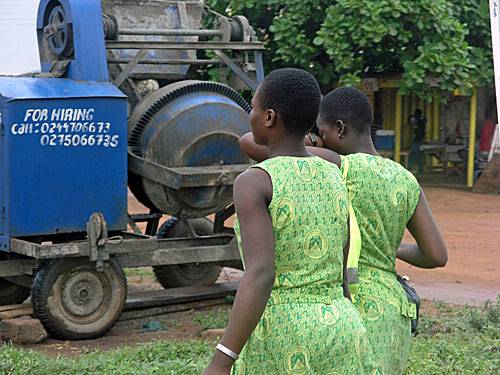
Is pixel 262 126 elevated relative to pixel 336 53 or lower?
lower

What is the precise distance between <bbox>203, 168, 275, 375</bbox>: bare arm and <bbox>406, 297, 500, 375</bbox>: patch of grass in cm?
299

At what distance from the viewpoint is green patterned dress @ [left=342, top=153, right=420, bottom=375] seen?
9.47 feet

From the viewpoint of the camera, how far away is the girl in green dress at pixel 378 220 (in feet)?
9.49

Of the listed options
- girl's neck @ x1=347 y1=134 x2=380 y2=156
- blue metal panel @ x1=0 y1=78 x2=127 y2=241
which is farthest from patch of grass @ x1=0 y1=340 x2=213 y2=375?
girl's neck @ x1=347 y1=134 x2=380 y2=156

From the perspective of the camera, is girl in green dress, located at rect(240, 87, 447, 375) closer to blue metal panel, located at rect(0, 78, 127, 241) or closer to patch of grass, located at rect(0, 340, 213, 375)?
patch of grass, located at rect(0, 340, 213, 375)

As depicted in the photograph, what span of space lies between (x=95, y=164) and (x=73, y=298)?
3.64ft

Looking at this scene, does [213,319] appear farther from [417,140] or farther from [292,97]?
[417,140]

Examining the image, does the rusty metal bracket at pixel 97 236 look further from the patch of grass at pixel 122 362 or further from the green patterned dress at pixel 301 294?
the green patterned dress at pixel 301 294

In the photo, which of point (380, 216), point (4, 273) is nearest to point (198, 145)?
point (4, 273)

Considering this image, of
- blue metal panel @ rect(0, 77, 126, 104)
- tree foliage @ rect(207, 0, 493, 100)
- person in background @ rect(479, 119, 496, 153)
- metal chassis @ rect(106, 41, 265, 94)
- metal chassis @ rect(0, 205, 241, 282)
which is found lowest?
metal chassis @ rect(0, 205, 241, 282)

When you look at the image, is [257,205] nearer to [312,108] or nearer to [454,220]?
[312,108]

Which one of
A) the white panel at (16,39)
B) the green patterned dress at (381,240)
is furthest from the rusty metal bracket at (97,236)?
the white panel at (16,39)

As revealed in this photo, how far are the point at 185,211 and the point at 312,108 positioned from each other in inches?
194

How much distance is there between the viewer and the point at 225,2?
50.0ft
